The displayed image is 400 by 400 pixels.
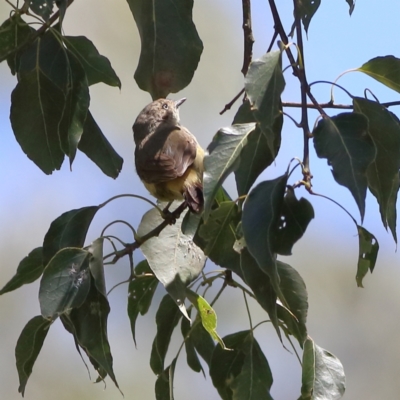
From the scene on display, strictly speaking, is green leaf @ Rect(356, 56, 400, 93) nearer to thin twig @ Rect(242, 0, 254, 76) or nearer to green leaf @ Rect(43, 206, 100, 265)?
thin twig @ Rect(242, 0, 254, 76)

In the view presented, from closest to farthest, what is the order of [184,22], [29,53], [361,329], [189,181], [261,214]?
[261,214] → [184,22] → [29,53] → [189,181] → [361,329]

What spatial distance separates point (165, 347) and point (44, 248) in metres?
0.52

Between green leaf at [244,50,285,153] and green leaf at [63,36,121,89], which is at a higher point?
green leaf at [63,36,121,89]

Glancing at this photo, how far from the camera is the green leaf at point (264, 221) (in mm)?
1467

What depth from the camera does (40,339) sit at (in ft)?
6.46

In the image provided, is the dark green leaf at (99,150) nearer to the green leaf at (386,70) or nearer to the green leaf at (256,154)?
the green leaf at (256,154)

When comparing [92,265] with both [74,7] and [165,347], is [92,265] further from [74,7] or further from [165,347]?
[74,7]

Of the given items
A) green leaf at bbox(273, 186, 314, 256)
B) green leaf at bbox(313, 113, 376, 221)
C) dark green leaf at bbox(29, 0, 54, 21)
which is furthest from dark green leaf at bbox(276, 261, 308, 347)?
dark green leaf at bbox(29, 0, 54, 21)

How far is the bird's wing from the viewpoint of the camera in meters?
2.78

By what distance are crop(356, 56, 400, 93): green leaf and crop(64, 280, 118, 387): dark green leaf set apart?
0.99 m

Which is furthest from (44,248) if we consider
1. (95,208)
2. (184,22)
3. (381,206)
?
(381,206)

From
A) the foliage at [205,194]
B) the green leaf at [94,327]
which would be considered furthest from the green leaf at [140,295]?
the green leaf at [94,327]

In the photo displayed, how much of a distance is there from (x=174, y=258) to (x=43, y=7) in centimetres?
75

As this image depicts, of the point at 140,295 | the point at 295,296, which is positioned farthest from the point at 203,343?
the point at 295,296
